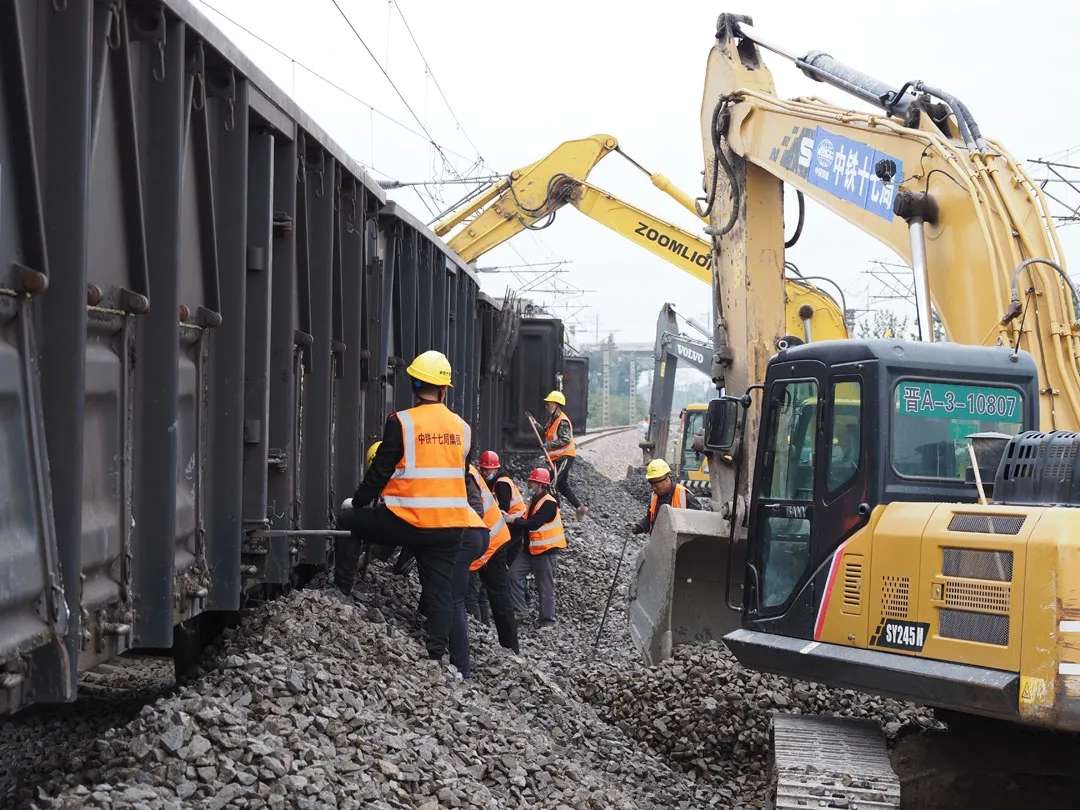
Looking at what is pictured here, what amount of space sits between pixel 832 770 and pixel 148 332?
329 cm

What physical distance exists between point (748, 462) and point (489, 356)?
929 cm

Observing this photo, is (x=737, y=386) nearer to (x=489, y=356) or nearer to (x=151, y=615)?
(x=151, y=615)

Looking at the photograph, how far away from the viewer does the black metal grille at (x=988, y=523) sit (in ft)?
16.8

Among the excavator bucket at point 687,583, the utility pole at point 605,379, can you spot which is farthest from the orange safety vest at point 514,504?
the utility pole at point 605,379

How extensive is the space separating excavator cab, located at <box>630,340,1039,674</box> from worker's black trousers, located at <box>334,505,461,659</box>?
5.89 feet

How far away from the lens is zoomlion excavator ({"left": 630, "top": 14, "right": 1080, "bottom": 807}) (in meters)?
5.12

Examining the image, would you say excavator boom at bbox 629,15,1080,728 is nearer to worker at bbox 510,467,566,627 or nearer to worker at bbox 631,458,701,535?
worker at bbox 510,467,566,627

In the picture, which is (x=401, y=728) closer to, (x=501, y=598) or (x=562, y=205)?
(x=501, y=598)

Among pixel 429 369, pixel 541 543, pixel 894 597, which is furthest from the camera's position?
pixel 541 543

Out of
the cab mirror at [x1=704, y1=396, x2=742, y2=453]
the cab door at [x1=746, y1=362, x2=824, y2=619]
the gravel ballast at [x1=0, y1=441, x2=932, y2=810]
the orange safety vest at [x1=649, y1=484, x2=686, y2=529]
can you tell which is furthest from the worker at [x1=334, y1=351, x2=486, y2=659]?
the orange safety vest at [x1=649, y1=484, x2=686, y2=529]

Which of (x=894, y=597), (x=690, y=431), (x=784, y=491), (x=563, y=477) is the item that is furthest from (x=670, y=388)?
(x=894, y=597)

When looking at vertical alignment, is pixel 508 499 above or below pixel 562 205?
below

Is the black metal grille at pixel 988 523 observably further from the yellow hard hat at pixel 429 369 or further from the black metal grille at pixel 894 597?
the yellow hard hat at pixel 429 369

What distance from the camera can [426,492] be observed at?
301 inches
